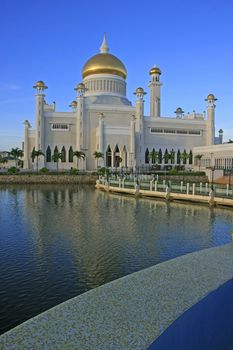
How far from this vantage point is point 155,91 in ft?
251

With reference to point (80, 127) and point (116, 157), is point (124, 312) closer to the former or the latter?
point (116, 157)

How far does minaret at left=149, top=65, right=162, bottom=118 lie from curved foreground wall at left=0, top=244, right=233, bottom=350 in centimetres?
7018

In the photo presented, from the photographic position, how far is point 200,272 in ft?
28.5

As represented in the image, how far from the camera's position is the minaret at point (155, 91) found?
252 ft

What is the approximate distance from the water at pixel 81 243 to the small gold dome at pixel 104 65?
49.0 metres

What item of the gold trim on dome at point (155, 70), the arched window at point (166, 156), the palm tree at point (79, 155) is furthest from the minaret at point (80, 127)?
the gold trim on dome at point (155, 70)

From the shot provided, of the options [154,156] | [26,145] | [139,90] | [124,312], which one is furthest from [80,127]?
[124,312]

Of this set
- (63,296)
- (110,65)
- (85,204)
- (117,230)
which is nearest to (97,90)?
(110,65)

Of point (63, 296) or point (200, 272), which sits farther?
point (63, 296)

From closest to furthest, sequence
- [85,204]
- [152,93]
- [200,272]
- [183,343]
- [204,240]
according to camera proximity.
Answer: [183,343] < [200,272] < [204,240] < [85,204] < [152,93]

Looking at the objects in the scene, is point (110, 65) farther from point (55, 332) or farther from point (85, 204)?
point (55, 332)

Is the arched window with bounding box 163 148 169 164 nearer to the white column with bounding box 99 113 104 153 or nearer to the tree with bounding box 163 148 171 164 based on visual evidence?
the tree with bounding box 163 148 171 164

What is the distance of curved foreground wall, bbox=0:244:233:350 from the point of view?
5.42 metres

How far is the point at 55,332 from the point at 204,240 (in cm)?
1190
